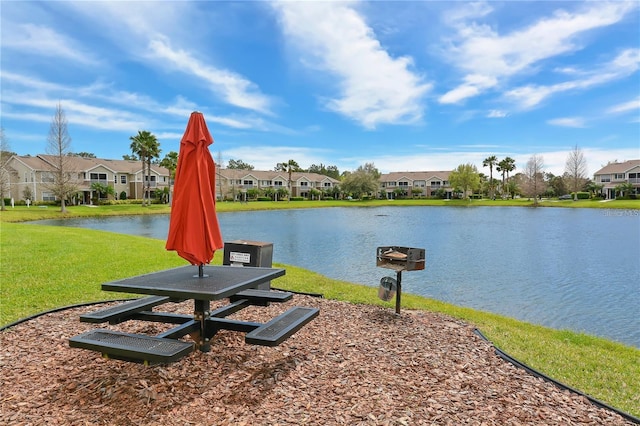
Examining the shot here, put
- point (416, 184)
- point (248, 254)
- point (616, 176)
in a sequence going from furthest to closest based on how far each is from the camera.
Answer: point (416, 184), point (616, 176), point (248, 254)

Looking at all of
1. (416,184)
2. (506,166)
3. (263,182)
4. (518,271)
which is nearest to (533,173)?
Answer: (506,166)

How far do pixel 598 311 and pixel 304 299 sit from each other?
7865mm

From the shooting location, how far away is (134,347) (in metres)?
3.23

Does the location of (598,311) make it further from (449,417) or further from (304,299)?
(449,417)

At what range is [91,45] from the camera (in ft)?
46.6

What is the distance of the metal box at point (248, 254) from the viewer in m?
6.56

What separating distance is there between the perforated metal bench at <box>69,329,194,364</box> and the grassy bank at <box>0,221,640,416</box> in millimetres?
3330

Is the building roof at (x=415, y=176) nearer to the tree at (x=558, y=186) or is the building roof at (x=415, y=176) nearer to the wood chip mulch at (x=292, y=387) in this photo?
the tree at (x=558, y=186)

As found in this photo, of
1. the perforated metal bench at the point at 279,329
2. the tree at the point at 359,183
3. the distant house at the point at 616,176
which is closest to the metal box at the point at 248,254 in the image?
the perforated metal bench at the point at 279,329

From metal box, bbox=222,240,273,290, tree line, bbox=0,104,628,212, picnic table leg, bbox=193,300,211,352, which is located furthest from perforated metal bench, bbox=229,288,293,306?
tree line, bbox=0,104,628,212

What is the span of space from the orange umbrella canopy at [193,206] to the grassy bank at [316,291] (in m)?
3.87

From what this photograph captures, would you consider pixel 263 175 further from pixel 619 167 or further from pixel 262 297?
pixel 262 297

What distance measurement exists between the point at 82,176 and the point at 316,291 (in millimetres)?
61803

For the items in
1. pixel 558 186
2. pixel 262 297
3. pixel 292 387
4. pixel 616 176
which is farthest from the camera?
pixel 558 186
